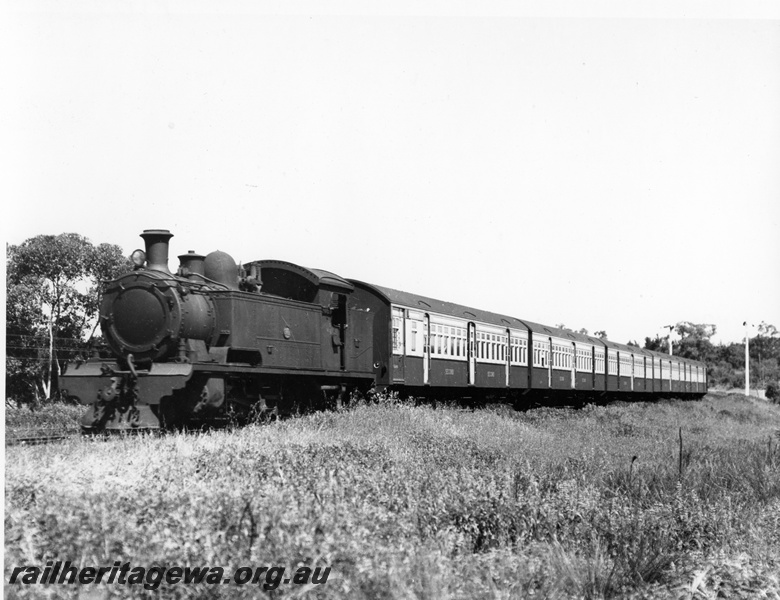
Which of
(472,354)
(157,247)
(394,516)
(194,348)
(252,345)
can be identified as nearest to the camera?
(394,516)

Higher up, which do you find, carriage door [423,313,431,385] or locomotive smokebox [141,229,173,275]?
locomotive smokebox [141,229,173,275]

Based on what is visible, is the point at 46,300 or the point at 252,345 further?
the point at 46,300

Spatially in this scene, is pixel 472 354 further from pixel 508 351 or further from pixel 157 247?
pixel 157 247

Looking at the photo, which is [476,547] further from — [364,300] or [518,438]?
[364,300]

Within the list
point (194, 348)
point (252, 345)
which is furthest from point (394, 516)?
point (252, 345)

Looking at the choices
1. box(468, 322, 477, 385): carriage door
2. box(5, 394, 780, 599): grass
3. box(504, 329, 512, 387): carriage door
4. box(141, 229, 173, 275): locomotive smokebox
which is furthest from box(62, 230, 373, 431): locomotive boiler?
box(504, 329, 512, 387): carriage door

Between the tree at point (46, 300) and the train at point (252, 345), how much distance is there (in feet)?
28.1

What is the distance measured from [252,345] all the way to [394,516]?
A: 696 cm

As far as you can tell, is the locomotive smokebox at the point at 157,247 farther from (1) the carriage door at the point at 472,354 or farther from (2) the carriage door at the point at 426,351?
(1) the carriage door at the point at 472,354

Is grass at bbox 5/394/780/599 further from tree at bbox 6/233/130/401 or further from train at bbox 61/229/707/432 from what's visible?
tree at bbox 6/233/130/401

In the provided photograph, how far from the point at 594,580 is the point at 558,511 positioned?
1641 millimetres

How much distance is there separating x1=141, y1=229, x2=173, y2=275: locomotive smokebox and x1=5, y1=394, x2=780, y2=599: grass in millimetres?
3315

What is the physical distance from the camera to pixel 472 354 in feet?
75.0

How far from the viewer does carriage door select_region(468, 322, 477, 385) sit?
74.5ft
